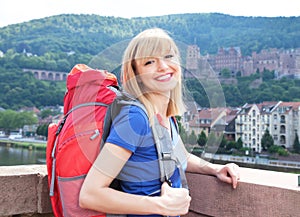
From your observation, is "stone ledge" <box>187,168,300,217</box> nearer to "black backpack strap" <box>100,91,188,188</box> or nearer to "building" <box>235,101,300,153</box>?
"black backpack strap" <box>100,91,188,188</box>

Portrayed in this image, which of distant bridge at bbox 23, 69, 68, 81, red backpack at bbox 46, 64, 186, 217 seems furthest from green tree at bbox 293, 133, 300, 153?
red backpack at bbox 46, 64, 186, 217

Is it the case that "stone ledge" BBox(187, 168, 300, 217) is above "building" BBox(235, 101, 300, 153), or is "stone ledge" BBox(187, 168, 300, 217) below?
above

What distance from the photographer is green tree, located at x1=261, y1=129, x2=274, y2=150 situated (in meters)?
31.2

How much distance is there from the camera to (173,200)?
1237mm

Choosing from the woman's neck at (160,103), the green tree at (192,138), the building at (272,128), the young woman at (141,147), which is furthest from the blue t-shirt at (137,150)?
the building at (272,128)

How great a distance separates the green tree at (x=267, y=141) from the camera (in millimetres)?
31219

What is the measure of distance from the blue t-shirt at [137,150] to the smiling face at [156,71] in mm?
126

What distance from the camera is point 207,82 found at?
136 cm

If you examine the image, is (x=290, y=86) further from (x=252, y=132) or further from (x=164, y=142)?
(x=252, y=132)

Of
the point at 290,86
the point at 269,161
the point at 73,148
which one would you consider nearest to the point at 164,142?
the point at 73,148

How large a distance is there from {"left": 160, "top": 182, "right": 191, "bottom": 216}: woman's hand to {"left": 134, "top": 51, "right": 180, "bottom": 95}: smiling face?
310mm

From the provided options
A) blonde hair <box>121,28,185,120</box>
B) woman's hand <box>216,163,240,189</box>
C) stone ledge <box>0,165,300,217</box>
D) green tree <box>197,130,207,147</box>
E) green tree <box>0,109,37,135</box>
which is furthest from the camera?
green tree <box>0,109,37,135</box>

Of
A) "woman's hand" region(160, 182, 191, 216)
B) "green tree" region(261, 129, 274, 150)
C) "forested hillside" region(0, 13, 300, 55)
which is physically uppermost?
"woman's hand" region(160, 182, 191, 216)

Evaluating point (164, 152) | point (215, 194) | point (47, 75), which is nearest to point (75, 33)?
point (47, 75)
